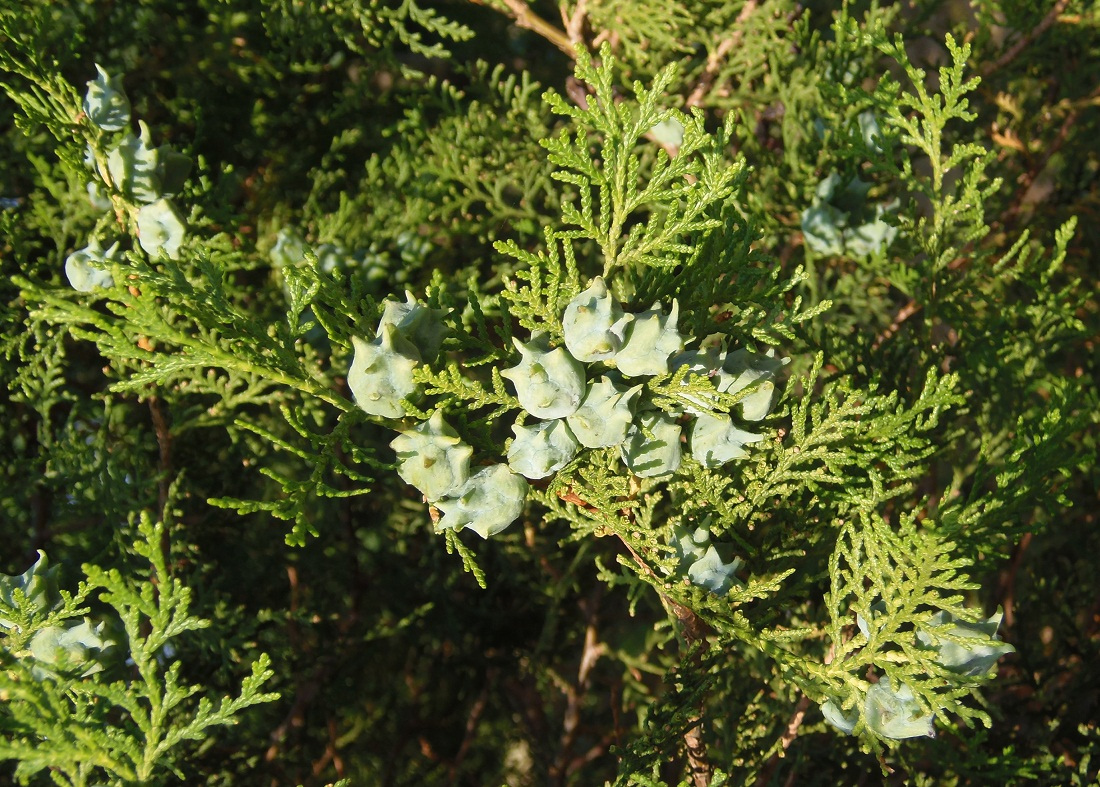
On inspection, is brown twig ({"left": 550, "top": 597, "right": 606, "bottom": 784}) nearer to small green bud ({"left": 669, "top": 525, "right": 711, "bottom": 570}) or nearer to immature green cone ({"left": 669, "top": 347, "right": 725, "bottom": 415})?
small green bud ({"left": 669, "top": 525, "right": 711, "bottom": 570})

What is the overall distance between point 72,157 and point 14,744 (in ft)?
2.05

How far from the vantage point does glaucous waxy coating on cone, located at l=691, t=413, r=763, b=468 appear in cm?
90

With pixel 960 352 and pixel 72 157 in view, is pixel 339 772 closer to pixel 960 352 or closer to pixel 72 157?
pixel 72 157

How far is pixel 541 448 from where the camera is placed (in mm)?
836

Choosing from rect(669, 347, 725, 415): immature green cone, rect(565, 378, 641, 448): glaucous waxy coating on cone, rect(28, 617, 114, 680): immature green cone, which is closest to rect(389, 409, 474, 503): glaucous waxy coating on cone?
rect(565, 378, 641, 448): glaucous waxy coating on cone

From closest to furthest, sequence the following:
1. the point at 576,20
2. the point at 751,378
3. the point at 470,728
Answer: the point at 751,378 → the point at 576,20 → the point at 470,728

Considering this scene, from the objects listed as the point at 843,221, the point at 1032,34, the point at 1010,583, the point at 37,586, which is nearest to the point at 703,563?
the point at 843,221

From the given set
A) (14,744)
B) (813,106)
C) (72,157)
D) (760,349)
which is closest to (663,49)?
(813,106)

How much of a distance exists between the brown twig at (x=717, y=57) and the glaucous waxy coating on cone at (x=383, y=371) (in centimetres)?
81

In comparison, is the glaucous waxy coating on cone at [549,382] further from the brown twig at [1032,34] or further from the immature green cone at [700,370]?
the brown twig at [1032,34]

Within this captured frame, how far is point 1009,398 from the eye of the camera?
1372 mm

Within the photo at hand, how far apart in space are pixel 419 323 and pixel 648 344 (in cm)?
25

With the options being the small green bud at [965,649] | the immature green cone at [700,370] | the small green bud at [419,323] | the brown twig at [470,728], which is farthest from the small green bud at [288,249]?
the small green bud at [965,649]

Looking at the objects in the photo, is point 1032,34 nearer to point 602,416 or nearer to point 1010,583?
point 1010,583
